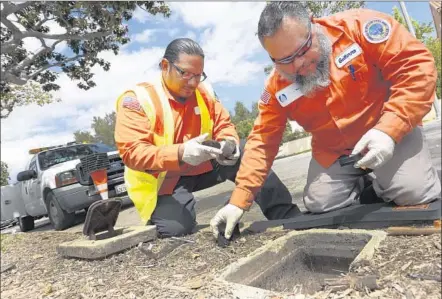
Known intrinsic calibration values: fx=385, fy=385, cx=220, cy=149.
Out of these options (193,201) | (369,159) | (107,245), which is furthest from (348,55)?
(107,245)

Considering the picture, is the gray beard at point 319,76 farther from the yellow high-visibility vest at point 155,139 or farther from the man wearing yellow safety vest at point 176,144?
the yellow high-visibility vest at point 155,139

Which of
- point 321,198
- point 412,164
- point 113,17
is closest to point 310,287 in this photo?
point 321,198

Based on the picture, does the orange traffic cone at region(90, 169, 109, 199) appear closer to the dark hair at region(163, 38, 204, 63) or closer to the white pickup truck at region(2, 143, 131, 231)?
the white pickup truck at region(2, 143, 131, 231)

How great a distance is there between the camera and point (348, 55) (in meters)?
1.75

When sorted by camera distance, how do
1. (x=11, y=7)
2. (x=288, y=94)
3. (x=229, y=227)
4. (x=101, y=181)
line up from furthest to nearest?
1. (x=11, y=7)
2. (x=101, y=181)
3. (x=229, y=227)
4. (x=288, y=94)

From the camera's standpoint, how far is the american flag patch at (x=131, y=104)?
248cm

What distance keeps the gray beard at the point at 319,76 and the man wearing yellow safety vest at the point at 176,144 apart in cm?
61

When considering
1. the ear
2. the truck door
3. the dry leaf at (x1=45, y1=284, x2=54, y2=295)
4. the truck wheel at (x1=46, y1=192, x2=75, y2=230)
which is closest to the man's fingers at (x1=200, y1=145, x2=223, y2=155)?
the ear

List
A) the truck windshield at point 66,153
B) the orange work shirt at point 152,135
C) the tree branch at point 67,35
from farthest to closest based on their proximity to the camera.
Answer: the truck windshield at point 66,153
the tree branch at point 67,35
the orange work shirt at point 152,135

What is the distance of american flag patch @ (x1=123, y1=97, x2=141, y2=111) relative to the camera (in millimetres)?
2477

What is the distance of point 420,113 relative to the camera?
156 centimetres

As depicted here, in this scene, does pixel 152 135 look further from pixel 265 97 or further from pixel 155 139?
pixel 265 97

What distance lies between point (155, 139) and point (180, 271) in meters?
0.93

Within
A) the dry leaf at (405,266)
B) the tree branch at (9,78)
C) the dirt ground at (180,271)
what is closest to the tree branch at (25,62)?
the tree branch at (9,78)
